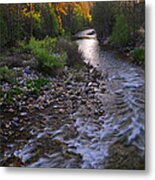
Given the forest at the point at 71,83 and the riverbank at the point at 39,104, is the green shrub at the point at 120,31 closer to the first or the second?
the forest at the point at 71,83

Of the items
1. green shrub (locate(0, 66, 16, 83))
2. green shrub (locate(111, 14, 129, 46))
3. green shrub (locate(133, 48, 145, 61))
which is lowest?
green shrub (locate(0, 66, 16, 83))

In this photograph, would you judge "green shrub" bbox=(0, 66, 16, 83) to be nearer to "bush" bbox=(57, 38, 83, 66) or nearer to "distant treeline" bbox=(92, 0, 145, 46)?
"bush" bbox=(57, 38, 83, 66)

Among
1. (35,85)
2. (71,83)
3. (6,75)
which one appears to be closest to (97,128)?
(71,83)

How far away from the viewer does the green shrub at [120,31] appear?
1.91 metres

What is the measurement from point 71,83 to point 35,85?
0.58 ft

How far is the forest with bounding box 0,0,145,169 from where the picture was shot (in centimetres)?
189

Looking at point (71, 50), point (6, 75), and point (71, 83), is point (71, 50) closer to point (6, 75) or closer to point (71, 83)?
point (71, 83)

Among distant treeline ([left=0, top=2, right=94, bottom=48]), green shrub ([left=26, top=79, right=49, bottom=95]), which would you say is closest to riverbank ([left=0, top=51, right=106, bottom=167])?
green shrub ([left=26, top=79, right=49, bottom=95])

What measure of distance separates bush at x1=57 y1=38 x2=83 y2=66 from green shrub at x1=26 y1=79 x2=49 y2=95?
16 cm

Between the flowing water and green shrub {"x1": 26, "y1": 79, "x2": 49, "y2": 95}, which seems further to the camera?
green shrub {"x1": 26, "y1": 79, "x2": 49, "y2": 95}

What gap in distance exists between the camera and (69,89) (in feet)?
6.45

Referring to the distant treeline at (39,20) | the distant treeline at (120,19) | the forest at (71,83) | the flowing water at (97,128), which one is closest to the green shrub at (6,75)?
the forest at (71,83)

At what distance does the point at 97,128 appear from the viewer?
1.91 metres

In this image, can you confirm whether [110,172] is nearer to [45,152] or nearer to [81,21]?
[45,152]
